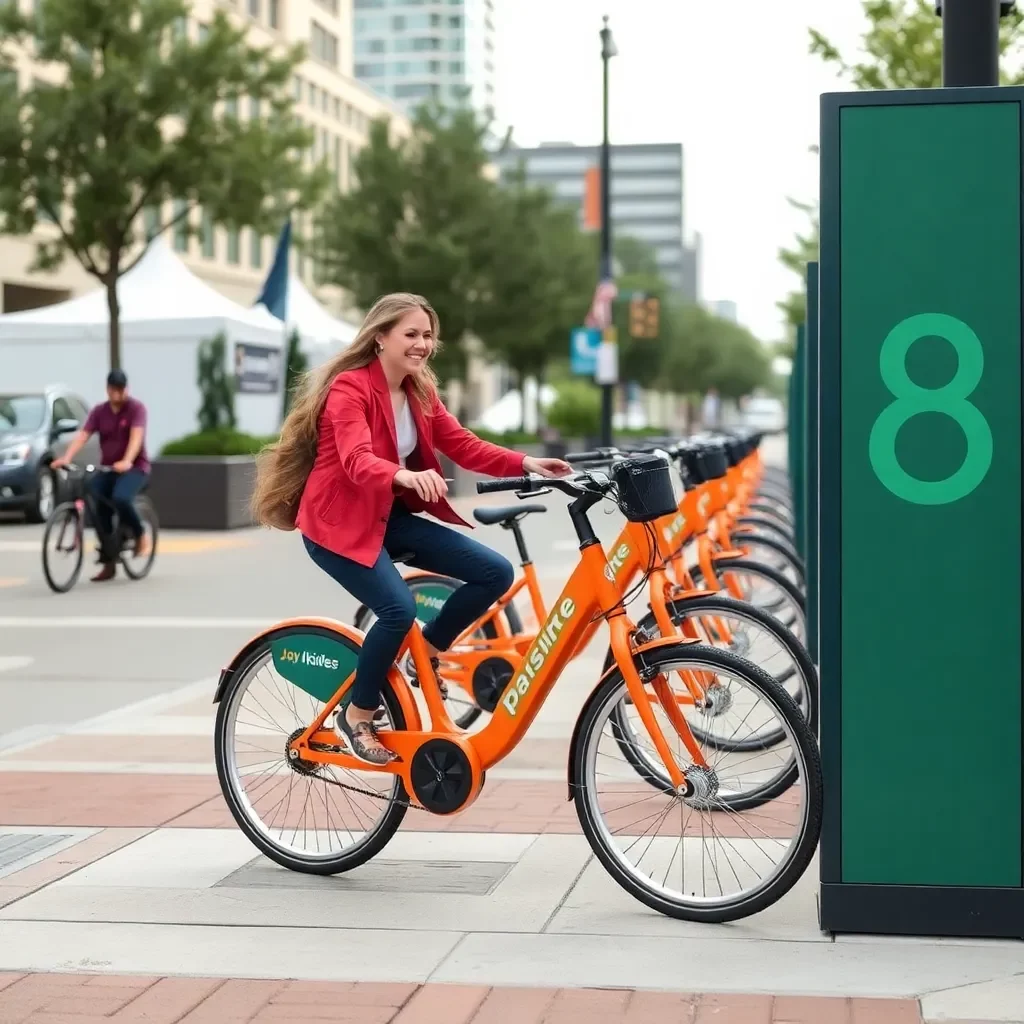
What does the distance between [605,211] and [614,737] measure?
28.8 meters

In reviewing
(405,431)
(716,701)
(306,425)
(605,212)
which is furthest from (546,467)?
(605,212)

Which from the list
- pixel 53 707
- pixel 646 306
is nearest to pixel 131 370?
pixel 646 306

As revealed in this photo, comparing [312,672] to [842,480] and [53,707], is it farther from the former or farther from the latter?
[53,707]

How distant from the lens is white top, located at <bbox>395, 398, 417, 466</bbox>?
556cm

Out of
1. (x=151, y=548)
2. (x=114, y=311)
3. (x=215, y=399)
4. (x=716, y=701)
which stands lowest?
(x=151, y=548)

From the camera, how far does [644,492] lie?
5.21m

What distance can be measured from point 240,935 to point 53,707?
14.4 feet

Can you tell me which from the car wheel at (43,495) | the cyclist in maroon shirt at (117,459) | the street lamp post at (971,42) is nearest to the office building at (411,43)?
the car wheel at (43,495)

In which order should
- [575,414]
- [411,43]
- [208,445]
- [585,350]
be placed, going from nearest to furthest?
1. [208,445]
2. [585,350]
3. [575,414]
4. [411,43]

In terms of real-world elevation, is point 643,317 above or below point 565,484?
above

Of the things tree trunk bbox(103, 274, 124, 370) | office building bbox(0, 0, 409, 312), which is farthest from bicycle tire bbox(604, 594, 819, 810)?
office building bbox(0, 0, 409, 312)

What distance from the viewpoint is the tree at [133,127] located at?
27672mm

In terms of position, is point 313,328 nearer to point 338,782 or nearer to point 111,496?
point 111,496

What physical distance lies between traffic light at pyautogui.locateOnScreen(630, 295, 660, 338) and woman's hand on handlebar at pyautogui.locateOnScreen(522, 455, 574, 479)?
110 ft
